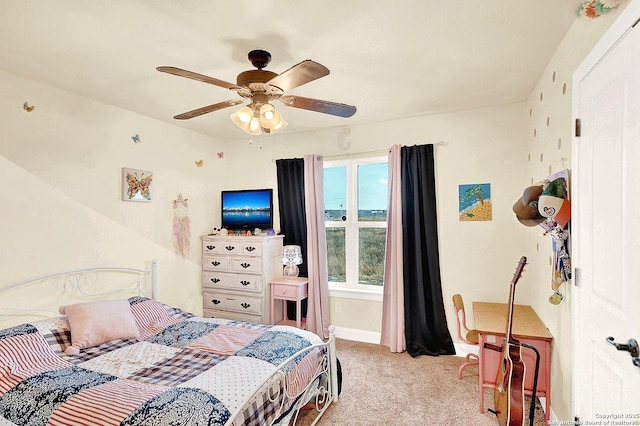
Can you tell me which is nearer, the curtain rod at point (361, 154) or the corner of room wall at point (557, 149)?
the corner of room wall at point (557, 149)

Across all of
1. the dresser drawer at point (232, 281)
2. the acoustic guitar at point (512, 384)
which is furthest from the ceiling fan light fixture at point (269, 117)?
the dresser drawer at point (232, 281)

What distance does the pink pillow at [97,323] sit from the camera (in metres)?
2.33

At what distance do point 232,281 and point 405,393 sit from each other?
7.24ft

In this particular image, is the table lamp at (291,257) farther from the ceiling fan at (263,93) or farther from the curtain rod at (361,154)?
the ceiling fan at (263,93)

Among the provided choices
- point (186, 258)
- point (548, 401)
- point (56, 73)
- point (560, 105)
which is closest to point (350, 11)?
point (560, 105)

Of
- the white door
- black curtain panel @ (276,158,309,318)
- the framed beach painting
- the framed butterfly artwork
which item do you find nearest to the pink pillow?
the framed butterfly artwork

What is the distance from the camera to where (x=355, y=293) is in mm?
3838

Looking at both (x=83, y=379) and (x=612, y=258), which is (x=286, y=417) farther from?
(x=612, y=258)

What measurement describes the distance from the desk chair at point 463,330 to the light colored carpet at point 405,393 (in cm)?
8

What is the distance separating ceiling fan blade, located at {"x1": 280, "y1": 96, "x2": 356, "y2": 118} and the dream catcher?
7.52 ft

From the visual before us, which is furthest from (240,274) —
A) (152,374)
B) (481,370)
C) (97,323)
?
(481,370)

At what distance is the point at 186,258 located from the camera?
12.8 feet

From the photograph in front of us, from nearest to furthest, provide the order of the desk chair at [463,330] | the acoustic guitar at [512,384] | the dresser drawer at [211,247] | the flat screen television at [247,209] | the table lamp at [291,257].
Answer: the acoustic guitar at [512,384] → the desk chair at [463,330] → the table lamp at [291,257] → the dresser drawer at [211,247] → the flat screen television at [247,209]

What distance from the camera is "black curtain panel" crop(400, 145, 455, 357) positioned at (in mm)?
3375
